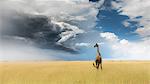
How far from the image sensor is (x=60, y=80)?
7.95 metres

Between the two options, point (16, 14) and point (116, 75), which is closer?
point (116, 75)

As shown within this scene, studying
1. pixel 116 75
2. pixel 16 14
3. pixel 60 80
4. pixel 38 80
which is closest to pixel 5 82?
pixel 38 80

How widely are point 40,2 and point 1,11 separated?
106 centimetres

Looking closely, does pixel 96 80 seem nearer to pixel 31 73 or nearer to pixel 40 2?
pixel 31 73

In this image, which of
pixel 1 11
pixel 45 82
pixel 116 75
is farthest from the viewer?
pixel 1 11

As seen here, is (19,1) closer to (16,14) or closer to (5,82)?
(16,14)

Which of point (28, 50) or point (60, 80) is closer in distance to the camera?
point (60, 80)

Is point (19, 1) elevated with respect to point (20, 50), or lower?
elevated

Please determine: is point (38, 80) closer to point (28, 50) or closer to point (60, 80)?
point (60, 80)

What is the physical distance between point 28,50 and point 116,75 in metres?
2.44

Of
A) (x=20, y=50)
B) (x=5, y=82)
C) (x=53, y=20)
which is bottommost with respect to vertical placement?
(x=5, y=82)

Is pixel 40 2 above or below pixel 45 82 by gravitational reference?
above

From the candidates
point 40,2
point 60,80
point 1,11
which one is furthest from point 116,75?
point 1,11

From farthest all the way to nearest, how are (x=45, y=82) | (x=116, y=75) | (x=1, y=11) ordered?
(x=1, y=11), (x=116, y=75), (x=45, y=82)
